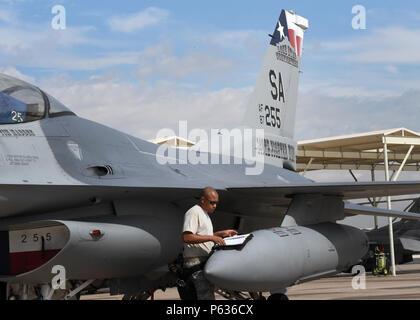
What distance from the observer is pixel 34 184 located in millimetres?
5789

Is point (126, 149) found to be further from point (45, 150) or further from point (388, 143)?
point (388, 143)

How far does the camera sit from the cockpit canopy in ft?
19.5

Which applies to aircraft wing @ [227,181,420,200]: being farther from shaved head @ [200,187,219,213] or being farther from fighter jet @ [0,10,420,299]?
shaved head @ [200,187,219,213]

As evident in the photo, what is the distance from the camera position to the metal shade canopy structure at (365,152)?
67.4ft

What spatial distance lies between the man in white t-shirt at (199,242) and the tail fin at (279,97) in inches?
148

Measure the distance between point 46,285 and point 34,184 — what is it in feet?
4.20

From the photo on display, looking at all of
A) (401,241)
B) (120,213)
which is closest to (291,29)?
(120,213)

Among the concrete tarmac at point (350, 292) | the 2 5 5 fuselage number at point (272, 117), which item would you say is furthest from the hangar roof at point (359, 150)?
→ the 2 5 5 fuselage number at point (272, 117)

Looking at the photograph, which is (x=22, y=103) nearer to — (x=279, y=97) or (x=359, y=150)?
(x=279, y=97)

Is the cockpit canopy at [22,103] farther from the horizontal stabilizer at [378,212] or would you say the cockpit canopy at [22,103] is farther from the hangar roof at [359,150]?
the hangar roof at [359,150]

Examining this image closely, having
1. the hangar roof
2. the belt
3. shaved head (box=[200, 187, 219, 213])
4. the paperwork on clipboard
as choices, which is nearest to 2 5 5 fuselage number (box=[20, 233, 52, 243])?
the belt

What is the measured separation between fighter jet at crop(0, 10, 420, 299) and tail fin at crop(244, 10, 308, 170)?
1.94m
